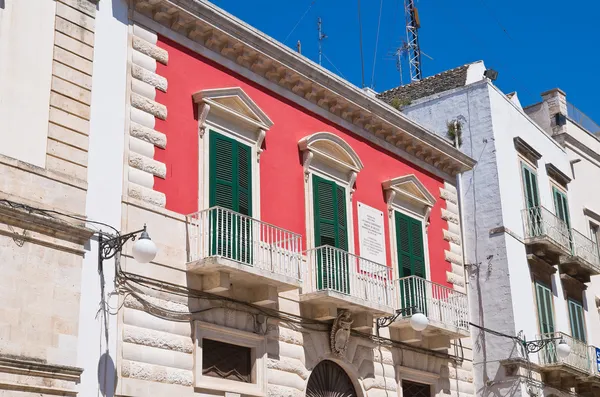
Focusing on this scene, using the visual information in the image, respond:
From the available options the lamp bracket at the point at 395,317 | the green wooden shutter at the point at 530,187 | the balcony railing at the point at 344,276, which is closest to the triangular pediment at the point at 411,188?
the balcony railing at the point at 344,276

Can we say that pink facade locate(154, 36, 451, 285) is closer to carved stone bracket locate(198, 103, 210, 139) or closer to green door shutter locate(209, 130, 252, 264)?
carved stone bracket locate(198, 103, 210, 139)

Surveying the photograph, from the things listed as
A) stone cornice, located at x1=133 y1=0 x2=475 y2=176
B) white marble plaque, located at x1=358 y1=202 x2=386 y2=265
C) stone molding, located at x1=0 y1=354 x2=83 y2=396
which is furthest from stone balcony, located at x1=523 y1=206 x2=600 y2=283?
stone molding, located at x1=0 y1=354 x2=83 y2=396

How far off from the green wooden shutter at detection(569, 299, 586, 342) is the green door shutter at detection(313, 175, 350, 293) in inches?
388

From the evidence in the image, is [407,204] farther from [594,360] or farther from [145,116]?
[594,360]

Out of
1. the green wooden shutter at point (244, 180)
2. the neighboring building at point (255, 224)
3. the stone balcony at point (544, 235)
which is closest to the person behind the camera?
the neighboring building at point (255, 224)

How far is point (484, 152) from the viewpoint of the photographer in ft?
76.3

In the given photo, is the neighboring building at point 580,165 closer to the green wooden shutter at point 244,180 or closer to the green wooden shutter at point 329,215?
the green wooden shutter at point 329,215

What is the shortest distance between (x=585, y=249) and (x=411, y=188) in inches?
316

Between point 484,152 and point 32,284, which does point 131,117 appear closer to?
point 32,284

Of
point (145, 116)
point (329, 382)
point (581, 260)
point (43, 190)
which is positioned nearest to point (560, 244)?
point (581, 260)

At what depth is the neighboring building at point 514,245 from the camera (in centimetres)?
2162

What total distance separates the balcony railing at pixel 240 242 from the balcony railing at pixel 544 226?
32.2 ft

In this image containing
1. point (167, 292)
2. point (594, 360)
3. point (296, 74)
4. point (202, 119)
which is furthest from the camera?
point (594, 360)

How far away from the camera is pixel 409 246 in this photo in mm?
19703
